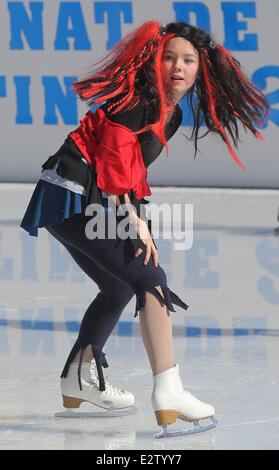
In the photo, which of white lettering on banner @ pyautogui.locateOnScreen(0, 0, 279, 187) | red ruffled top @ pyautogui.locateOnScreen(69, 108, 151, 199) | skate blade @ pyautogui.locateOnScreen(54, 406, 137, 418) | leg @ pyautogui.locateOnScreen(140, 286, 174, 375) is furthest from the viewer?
white lettering on banner @ pyautogui.locateOnScreen(0, 0, 279, 187)

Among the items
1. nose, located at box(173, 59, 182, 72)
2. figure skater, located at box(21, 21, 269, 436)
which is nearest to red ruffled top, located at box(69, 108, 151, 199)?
figure skater, located at box(21, 21, 269, 436)

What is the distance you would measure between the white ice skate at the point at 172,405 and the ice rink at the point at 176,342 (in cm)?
6

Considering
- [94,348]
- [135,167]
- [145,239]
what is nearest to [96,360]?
[94,348]

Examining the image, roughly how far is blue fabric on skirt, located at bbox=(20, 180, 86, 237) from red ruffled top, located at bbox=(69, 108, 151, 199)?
12 centimetres

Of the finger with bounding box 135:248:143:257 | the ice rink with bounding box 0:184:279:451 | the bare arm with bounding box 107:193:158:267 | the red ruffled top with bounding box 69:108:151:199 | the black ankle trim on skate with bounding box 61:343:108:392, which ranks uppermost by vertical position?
the red ruffled top with bounding box 69:108:151:199

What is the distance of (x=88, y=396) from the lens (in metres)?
4.47

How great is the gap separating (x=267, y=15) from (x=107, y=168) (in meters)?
12.7

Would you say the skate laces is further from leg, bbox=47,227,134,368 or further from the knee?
the knee

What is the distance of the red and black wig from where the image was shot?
4.12m

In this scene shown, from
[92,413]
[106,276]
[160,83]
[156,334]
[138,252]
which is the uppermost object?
[160,83]

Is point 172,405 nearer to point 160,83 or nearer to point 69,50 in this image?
point 160,83

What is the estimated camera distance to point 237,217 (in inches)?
485

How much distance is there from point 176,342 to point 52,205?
6.15ft

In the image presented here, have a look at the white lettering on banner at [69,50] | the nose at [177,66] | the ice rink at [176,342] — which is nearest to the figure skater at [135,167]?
the nose at [177,66]
